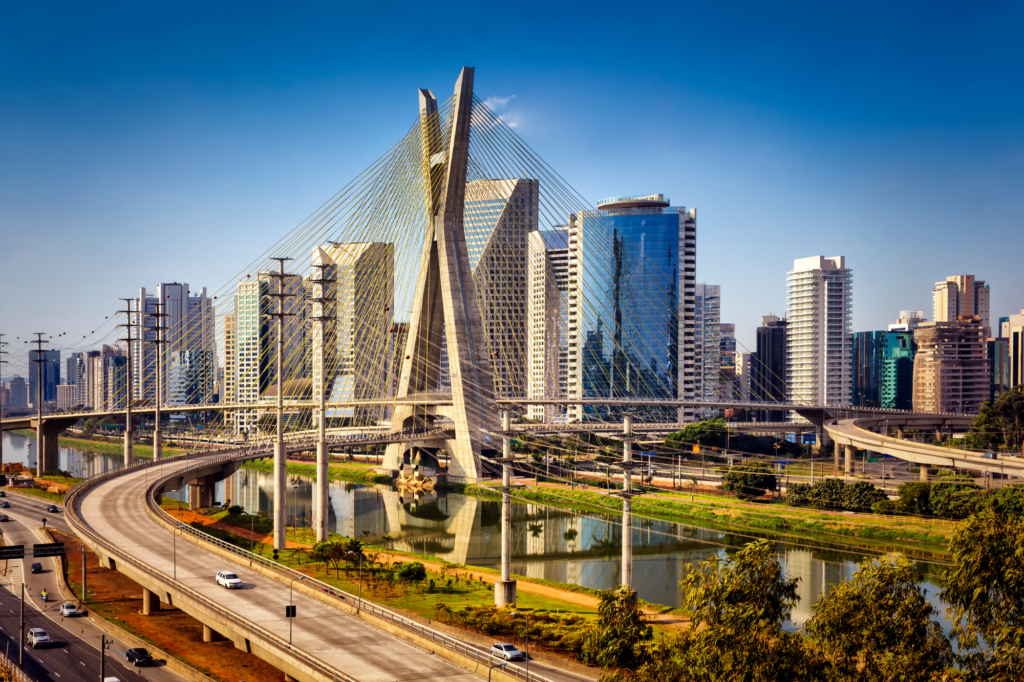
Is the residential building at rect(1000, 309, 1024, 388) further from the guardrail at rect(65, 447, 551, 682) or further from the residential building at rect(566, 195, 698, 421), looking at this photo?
the guardrail at rect(65, 447, 551, 682)

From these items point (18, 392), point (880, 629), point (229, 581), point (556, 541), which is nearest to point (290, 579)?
point (229, 581)

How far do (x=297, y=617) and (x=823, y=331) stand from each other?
94326mm

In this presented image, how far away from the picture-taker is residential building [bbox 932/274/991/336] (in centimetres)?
12512

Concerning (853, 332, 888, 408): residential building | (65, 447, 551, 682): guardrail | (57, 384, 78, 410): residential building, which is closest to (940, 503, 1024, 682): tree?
(65, 447, 551, 682): guardrail

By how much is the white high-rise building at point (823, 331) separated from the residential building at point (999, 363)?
18.5 m

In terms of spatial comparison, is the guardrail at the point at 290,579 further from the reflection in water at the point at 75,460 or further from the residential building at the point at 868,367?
the residential building at the point at 868,367

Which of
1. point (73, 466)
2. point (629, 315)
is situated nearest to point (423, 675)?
point (73, 466)

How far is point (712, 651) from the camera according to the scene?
1450cm

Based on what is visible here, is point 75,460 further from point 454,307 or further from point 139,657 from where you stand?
point 139,657

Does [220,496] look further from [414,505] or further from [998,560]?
[998,560]

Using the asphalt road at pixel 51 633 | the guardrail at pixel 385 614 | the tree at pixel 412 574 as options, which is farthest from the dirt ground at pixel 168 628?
the tree at pixel 412 574

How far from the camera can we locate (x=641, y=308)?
307ft

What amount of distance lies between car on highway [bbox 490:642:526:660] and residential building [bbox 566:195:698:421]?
70357mm

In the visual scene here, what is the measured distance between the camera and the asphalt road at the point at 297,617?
17.9 m
